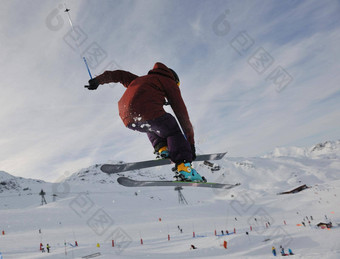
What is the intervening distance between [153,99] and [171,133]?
652mm

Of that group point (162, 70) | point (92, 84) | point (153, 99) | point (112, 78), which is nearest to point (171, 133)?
point (153, 99)

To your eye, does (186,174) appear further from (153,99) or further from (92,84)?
(92,84)

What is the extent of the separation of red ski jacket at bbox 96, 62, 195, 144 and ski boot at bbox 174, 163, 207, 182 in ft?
1.72

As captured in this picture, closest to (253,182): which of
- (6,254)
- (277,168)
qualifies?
(277,168)

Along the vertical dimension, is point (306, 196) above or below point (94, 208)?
below

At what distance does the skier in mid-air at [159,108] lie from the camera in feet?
11.5

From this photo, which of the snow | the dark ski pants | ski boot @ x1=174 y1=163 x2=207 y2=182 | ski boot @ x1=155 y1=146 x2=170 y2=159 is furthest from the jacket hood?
the snow

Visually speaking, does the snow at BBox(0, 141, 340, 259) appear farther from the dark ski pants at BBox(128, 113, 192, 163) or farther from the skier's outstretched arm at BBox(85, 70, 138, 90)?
the skier's outstretched arm at BBox(85, 70, 138, 90)

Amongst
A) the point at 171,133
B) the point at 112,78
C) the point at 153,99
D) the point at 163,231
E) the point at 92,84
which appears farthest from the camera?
the point at 163,231

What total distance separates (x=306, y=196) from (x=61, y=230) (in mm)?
49472

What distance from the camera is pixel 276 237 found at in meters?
20.2

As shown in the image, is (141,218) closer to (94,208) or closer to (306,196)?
(94,208)

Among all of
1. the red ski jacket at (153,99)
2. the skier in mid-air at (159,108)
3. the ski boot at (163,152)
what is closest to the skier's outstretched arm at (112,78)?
the skier in mid-air at (159,108)

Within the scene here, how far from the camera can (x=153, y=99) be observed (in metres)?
3.52
